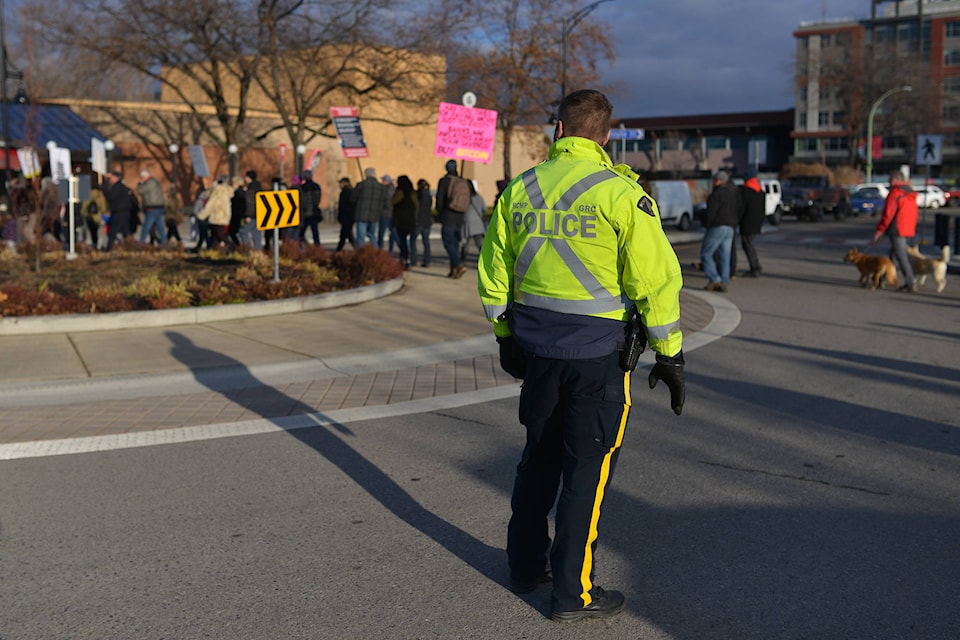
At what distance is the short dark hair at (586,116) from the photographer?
372 cm

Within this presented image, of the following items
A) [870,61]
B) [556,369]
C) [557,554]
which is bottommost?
[557,554]

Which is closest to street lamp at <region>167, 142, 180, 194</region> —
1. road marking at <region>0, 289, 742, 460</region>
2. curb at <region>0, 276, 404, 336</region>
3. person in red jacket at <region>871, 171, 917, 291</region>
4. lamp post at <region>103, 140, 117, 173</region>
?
lamp post at <region>103, 140, 117, 173</region>

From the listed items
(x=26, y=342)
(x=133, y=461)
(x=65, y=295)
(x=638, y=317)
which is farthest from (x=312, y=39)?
(x=638, y=317)

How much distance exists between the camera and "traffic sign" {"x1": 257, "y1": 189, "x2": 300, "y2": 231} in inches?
491

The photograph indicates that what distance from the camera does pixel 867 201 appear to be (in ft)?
150

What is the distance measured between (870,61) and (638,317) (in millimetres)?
85403

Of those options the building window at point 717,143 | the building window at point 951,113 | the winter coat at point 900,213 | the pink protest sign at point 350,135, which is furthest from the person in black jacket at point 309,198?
the building window at point 717,143

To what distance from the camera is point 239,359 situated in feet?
29.9

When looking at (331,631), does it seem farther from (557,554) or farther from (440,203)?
(440,203)

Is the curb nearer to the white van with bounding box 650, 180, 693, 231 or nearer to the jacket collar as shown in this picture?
the jacket collar

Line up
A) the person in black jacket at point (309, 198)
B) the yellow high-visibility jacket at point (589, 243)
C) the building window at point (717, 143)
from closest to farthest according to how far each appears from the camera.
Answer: the yellow high-visibility jacket at point (589, 243) → the person in black jacket at point (309, 198) → the building window at point (717, 143)

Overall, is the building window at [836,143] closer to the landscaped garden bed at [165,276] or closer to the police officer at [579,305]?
the landscaped garden bed at [165,276]

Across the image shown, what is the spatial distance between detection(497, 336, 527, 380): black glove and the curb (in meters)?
7.81

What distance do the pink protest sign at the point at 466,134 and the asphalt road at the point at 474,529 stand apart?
32.4 ft
